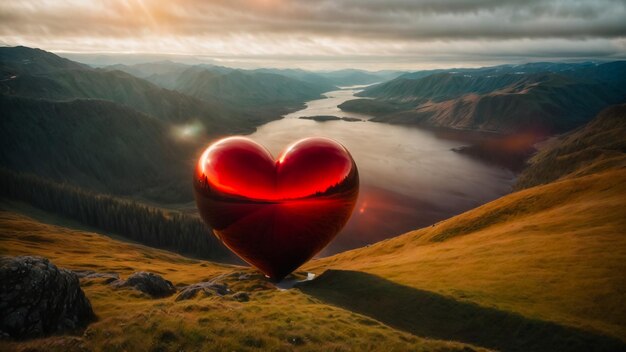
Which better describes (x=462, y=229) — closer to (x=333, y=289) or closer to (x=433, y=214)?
(x=333, y=289)

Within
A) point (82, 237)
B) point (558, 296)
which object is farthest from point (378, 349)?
point (82, 237)

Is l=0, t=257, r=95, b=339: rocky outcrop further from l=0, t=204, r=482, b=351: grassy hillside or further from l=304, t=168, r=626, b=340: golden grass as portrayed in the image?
l=304, t=168, r=626, b=340: golden grass

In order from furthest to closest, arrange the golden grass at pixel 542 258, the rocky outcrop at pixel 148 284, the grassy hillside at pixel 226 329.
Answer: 1. the rocky outcrop at pixel 148 284
2. the golden grass at pixel 542 258
3. the grassy hillside at pixel 226 329

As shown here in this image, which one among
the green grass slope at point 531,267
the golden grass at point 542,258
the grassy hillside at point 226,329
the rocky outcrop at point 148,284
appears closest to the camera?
the grassy hillside at point 226,329

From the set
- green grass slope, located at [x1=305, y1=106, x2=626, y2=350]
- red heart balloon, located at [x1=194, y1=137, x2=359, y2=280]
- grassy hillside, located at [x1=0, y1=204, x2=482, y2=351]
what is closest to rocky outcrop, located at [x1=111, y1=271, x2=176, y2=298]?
grassy hillside, located at [x1=0, y1=204, x2=482, y2=351]

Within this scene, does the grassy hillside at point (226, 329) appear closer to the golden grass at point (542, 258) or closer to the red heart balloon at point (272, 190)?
the red heart balloon at point (272, 190)

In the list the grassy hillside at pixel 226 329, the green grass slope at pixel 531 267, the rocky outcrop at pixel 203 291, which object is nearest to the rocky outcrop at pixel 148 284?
the grassy hillside at pixel 226 329

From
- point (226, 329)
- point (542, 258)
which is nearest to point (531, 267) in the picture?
point (542, 258)
